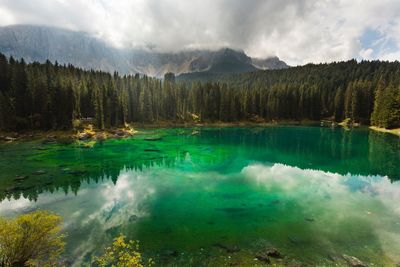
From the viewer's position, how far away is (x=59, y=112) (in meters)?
103

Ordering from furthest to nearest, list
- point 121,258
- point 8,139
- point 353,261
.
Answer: point 8,139, point 353,261, point 121,258

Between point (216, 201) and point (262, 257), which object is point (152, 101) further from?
point (262, 257)

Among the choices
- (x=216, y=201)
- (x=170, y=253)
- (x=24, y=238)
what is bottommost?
(x=216, y=201)

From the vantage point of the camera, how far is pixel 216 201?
37.5m

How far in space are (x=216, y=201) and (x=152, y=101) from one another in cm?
12184

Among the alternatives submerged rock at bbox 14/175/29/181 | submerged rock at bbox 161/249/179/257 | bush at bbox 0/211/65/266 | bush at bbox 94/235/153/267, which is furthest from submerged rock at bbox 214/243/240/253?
submerged rock at bbox 14/175/29/181

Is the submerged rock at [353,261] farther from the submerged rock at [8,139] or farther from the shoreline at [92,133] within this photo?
the submerged rock at [8,139]

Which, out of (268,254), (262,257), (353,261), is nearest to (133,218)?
(262,257)

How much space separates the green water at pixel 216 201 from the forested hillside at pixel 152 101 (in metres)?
33.2

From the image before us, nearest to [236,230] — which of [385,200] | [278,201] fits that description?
[278,201]

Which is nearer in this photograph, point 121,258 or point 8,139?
point 121,258

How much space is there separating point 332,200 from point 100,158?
177 feet

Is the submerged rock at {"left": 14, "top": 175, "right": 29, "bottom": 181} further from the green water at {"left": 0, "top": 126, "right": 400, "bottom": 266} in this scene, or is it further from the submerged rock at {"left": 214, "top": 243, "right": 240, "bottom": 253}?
the submerged rock at {"left": 214, "top": 243, "right": 240, "bottom": 253}

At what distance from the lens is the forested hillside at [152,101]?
333ft
